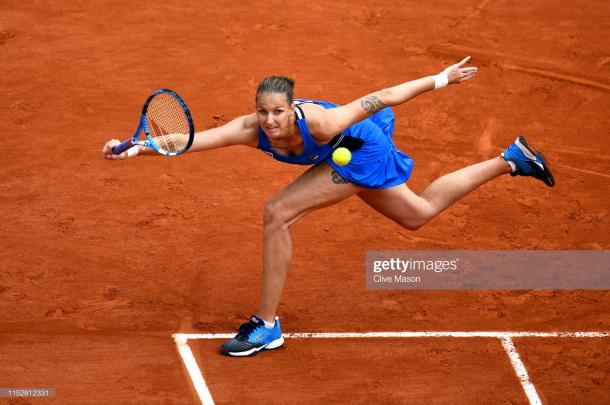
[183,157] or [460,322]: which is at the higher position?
[183,157]

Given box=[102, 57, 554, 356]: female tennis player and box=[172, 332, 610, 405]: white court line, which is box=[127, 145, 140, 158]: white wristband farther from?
box=[172, 332, 610, 405]: white court line

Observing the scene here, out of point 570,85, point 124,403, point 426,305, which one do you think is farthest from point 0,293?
point 570,85

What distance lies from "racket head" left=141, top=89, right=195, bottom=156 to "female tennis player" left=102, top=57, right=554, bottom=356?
108 mm

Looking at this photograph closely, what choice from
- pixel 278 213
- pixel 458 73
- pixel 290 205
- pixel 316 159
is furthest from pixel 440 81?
pixel 278 213

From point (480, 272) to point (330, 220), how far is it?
149 centimetres

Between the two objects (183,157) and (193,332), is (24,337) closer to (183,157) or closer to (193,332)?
(193,332)

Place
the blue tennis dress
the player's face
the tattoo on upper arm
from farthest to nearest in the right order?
the blue tennis dress
the tattoo on upper arm
the player's face

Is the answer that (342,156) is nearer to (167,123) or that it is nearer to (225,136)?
(225,136)

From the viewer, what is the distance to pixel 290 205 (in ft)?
23.6

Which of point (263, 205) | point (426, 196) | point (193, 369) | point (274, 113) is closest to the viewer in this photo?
point (274, 113)

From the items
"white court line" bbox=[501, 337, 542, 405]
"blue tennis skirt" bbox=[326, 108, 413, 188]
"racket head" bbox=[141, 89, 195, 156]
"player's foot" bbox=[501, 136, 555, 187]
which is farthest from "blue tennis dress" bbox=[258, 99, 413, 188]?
"white court line" bbox=[501, 337, 542, 405]

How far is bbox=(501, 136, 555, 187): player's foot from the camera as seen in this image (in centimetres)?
802

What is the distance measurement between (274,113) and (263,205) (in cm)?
268

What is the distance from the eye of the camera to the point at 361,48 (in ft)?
38.8
